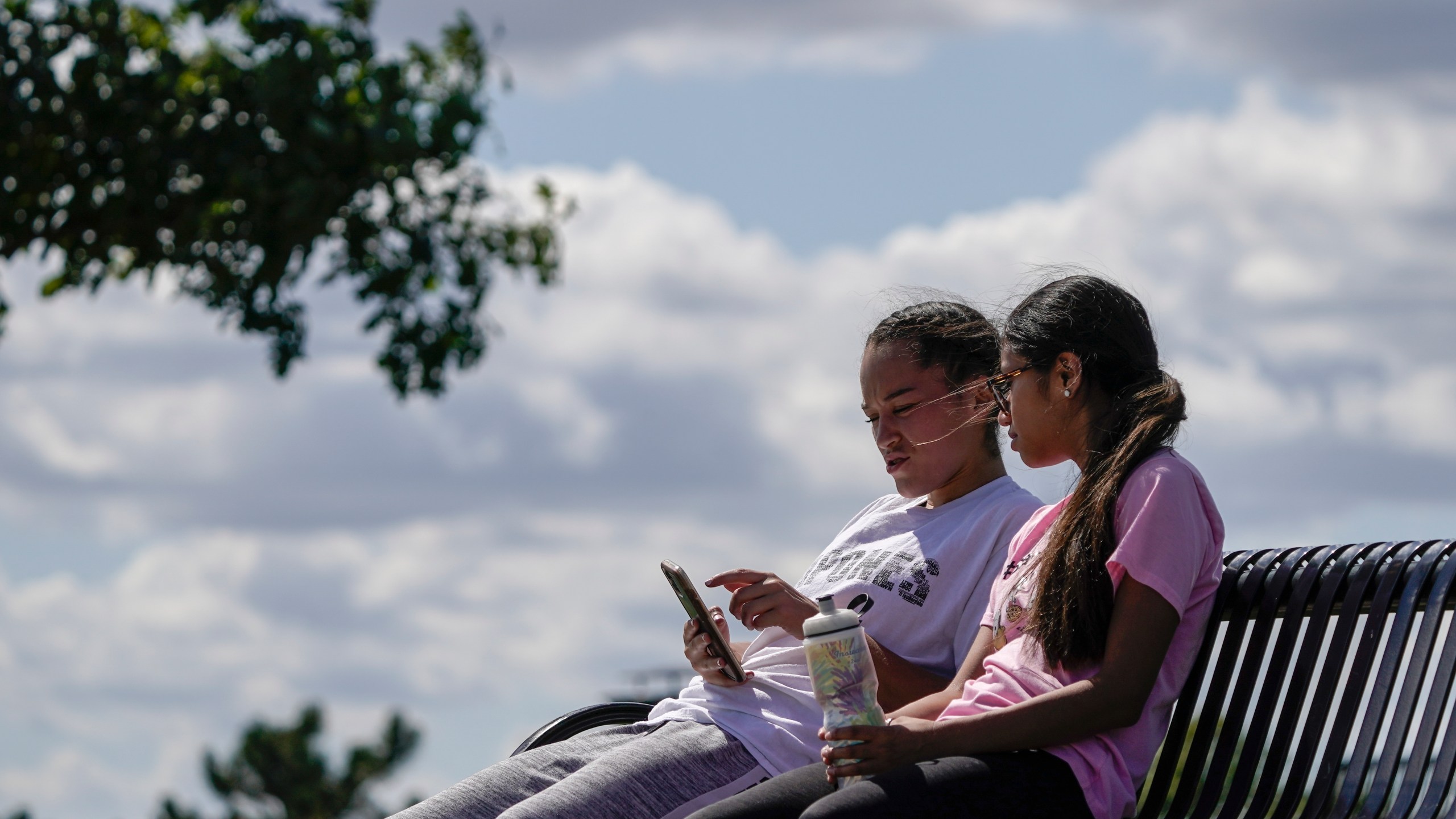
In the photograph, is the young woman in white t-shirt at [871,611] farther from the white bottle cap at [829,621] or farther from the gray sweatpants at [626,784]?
the white bottle cap at [829,621]

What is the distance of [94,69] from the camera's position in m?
6.86

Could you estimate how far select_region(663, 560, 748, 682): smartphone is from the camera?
12.1 ft

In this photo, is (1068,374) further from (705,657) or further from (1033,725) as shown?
(705,657)

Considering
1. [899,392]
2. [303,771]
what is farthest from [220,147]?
[303,771]

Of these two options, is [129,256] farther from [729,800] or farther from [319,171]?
[729,800]

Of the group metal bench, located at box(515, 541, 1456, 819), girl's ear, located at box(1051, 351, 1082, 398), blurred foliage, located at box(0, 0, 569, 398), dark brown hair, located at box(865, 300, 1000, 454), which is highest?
blurred foliage, located at box(0, 0, 569, 398)

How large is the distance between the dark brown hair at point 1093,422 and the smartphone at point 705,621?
0.72 m

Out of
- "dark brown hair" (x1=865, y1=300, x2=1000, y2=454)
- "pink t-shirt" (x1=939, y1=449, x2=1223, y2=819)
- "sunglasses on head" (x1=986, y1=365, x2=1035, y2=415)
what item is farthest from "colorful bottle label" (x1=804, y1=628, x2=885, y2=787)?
"dark brown hair" (x1=865, y1=300, x2=1000, y2=454)

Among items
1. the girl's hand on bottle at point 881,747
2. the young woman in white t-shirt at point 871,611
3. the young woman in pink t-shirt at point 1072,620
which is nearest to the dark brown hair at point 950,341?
the young woman in white t-shirt at point 871,611

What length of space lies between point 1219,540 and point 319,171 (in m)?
4.61

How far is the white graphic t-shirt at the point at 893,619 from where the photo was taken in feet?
12.1

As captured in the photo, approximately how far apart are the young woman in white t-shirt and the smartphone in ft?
0.10

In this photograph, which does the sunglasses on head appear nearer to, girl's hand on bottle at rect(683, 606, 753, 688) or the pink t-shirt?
the pink t-shirt

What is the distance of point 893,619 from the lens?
3.77 metres
